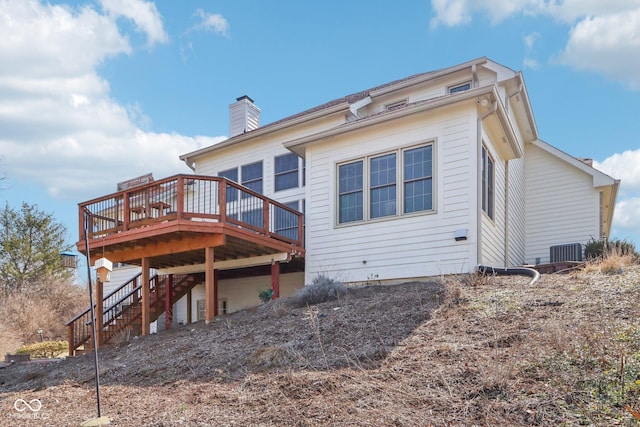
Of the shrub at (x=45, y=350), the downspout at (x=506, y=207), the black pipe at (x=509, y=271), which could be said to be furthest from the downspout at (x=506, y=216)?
the shrub at (x=45, y=350)

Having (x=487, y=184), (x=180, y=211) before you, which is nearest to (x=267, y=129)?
(x=180, y=211)

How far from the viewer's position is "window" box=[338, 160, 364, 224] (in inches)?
408

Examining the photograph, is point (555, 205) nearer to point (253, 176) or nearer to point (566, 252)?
point (566, 252)

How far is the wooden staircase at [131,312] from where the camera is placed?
36.9 ft

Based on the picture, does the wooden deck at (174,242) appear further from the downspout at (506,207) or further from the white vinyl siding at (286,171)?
the downspout at (506,207)

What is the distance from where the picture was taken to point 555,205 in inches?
537

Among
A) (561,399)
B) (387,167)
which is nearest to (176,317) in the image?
(387,167)

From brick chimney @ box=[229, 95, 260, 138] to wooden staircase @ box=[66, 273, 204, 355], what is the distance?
529 cm

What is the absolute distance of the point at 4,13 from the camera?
10.6 metres

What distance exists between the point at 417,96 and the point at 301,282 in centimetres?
584

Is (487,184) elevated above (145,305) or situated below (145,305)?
above

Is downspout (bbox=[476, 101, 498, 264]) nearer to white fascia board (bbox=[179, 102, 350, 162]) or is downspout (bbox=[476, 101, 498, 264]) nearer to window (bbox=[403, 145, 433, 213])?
window (bbox=[403, 145, 433, 213])

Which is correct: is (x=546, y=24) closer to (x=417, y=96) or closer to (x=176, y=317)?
(x=417, y=96)

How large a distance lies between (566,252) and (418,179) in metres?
5.47
